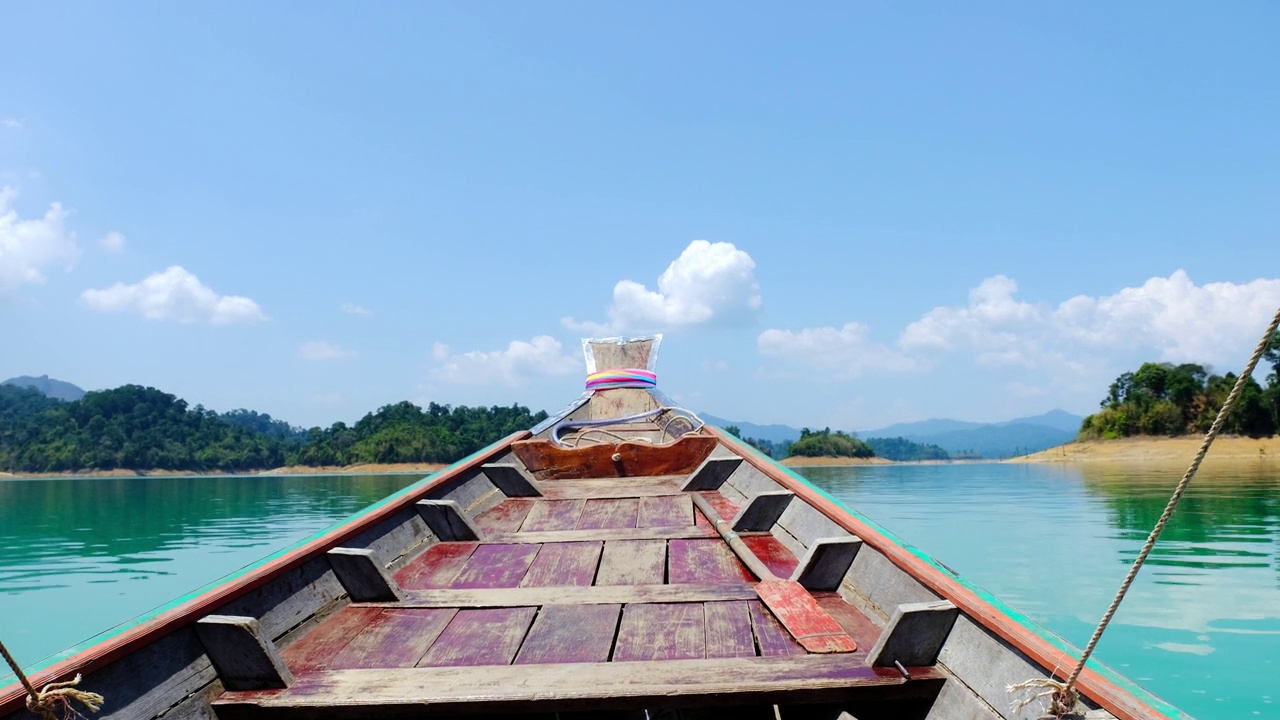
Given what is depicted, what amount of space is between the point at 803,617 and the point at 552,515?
2123 mm

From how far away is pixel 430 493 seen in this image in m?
4.07

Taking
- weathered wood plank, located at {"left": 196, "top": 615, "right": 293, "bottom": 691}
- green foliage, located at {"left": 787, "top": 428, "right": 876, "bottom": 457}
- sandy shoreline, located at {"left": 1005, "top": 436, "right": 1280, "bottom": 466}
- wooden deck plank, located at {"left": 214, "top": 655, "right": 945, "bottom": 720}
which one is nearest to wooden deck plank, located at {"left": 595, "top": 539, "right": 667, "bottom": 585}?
wooden deck plank, located at {"left": 214, "top": 655, "right": 945, "bottom": 720}

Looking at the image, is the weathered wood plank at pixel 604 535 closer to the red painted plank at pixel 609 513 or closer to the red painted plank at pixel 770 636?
the red painted plank at pixel 609 513

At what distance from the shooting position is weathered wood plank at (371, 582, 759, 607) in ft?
8.68

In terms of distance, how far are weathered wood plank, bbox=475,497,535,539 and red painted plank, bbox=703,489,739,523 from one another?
1116 millimetres

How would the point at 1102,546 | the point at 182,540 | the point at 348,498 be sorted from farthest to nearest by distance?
1. the point at 348,498
2. the point at 182,540
3. the point at 1102,546

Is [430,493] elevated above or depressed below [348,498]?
above

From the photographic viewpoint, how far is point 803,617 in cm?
240

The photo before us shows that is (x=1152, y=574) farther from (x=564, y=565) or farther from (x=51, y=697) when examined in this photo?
(x=51, y=697)

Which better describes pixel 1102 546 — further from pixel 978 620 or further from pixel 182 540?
pixel 182 540

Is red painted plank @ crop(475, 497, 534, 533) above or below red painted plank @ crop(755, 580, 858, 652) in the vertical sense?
above

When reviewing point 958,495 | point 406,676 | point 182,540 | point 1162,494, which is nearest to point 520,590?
point 406,676

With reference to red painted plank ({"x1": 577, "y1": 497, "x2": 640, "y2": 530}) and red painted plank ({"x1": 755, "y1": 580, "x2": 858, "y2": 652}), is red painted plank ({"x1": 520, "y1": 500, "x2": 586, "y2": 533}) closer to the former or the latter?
red painted plank ({"x1": 577, "y1": 497, "x2": 640, "y2": 530})

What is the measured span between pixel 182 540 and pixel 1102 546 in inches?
915
